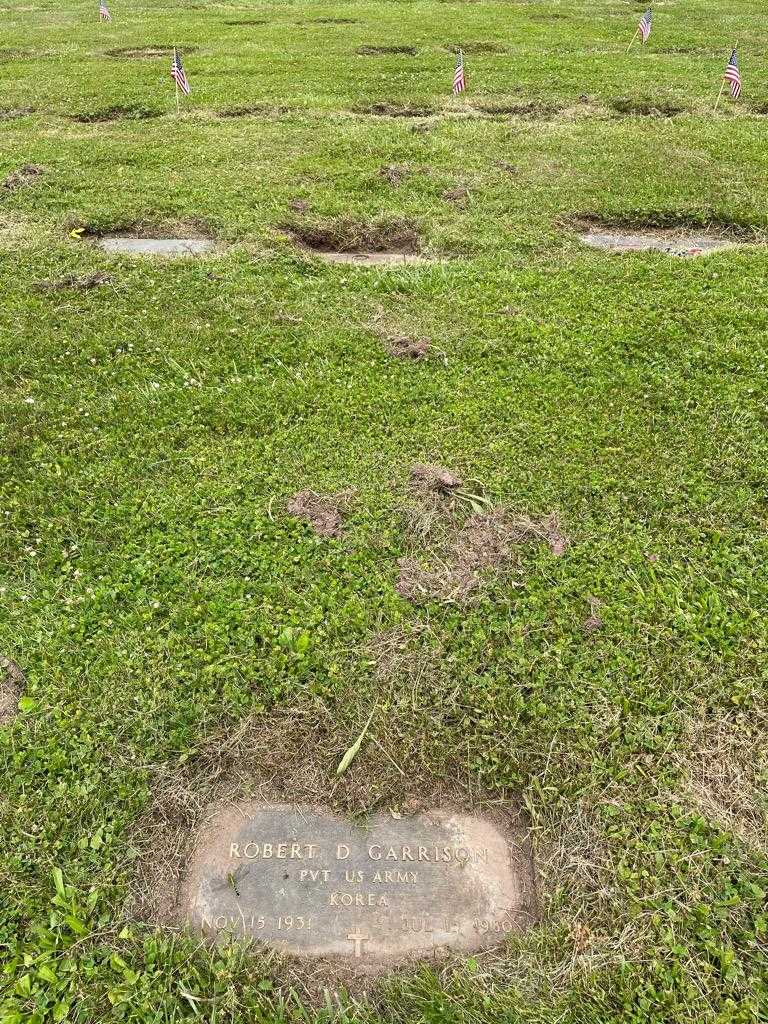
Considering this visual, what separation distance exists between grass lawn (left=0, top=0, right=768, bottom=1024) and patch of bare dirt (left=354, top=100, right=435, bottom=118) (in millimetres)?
3464

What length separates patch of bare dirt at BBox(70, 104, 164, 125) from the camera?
36.0ft

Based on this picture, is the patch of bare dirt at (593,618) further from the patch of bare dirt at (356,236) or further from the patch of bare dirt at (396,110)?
the patch of bare dirt at (396,110)

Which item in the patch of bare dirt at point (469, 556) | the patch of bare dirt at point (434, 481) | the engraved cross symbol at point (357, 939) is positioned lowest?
the engraved cross symbol at point (357, 939)

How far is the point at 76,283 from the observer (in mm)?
6355

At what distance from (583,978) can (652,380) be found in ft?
13.0

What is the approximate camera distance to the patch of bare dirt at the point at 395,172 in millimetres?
8188

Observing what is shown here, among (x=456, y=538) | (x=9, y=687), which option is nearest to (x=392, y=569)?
(x=456, y=538)

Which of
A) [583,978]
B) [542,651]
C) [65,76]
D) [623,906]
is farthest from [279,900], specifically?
[65,76]

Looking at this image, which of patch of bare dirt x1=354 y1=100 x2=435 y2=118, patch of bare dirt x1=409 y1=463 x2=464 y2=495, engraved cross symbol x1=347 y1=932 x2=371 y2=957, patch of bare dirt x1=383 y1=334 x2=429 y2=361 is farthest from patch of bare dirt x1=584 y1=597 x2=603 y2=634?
Result: patch of bare dirt x1=354 y1=100 x2=435 y2=118

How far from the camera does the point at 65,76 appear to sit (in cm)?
1300

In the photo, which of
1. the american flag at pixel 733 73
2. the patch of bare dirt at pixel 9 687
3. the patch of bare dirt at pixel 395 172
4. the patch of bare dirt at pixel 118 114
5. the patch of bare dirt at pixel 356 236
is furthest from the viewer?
the patch of bare dirt at pixel 118 114

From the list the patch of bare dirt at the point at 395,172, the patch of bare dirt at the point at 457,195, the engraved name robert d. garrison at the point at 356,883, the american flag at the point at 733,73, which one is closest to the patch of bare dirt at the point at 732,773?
the engraved name robert d. garrison at the point at 356,883

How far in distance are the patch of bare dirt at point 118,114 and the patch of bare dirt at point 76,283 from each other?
6.07m

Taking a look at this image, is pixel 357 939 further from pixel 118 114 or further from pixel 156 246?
pixel 118 114
